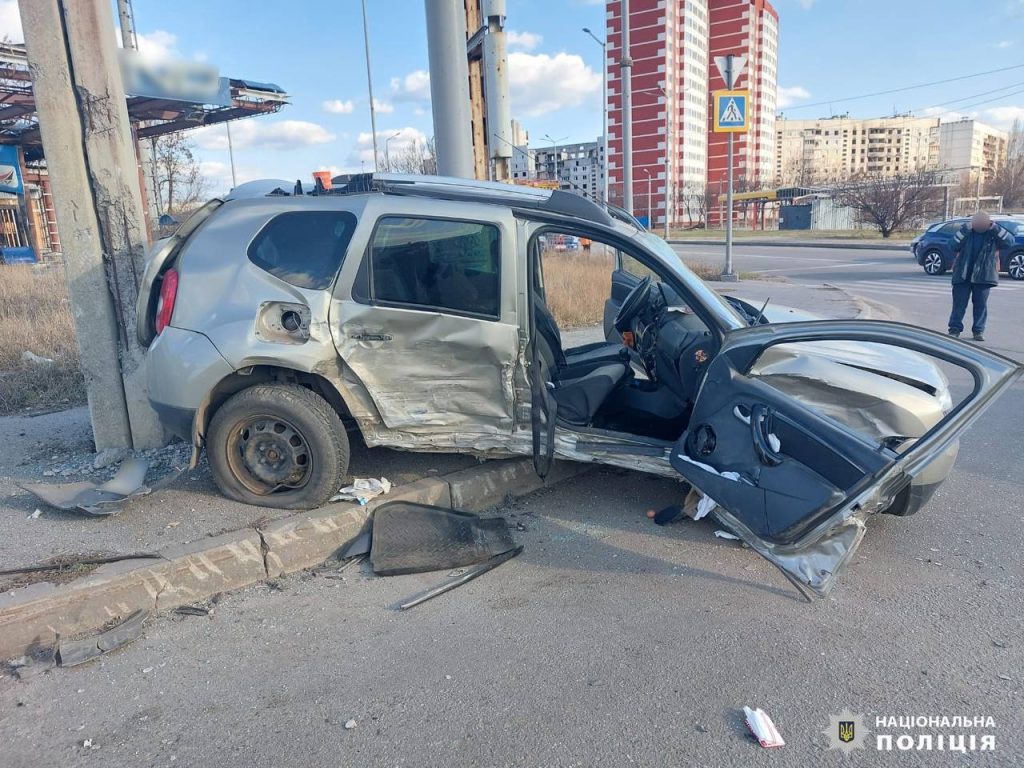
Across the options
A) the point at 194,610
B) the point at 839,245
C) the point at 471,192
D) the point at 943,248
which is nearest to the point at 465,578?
the point at 194,610

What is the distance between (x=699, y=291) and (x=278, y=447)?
8.60 feet

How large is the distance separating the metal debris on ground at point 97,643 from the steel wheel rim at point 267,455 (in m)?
1.11

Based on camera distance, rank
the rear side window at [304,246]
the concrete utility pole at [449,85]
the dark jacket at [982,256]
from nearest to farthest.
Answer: the rear side window at [304,246] → the concrete utility pole at [449,85] → the dark jacket at [982,256]

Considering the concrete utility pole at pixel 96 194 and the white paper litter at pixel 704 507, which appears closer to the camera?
the white paper litter at pixel 704 507

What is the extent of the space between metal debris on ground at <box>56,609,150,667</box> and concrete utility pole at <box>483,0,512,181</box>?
8159mm

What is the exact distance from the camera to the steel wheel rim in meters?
4.21

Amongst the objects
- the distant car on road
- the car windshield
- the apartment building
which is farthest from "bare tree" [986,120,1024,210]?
the apartment building

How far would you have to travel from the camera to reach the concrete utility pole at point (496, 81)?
926cm

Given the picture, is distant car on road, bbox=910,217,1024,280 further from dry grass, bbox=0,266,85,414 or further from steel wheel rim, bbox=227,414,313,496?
dry grass, bbox=0,266,85,414

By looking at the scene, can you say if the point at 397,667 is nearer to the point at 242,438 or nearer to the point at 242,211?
the point at 242,438

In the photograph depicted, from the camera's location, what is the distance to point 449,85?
24.5 ft

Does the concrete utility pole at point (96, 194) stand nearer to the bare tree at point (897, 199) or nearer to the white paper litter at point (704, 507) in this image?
the white paper litter at point (704, 507)

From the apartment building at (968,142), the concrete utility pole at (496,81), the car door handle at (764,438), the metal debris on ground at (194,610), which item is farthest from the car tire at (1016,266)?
the apartment building at (968,142)

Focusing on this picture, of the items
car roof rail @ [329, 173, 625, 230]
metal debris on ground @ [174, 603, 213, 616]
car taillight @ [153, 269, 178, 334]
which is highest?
car roof rail @ [329, 173, 625, 230]
